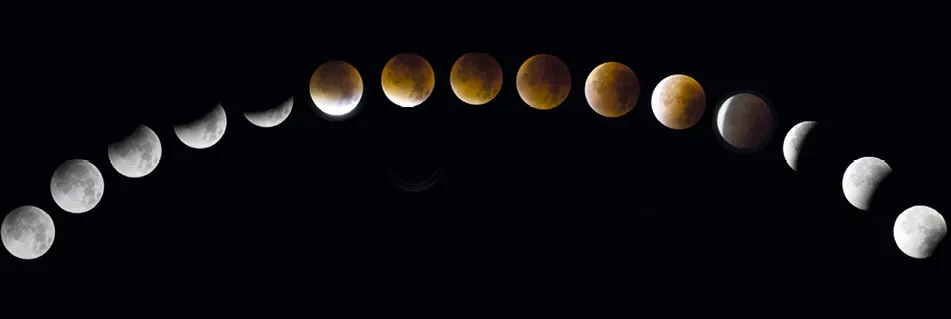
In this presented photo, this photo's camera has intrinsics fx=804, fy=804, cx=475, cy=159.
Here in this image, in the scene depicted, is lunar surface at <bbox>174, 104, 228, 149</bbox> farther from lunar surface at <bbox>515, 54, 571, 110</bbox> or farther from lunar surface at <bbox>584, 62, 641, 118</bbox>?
lunar surface at <bbox>584, 62, 641, 118</bbox>

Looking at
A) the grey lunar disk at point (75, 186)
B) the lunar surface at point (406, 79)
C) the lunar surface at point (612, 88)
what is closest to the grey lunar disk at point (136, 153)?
the grey lunar disk at point (75, 186)

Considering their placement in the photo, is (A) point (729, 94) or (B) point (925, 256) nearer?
(B) point (925, 256)

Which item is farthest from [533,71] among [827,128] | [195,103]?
[195,103]

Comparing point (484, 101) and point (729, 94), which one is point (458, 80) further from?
point (729, 94)

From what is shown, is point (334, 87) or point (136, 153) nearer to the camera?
point (136, 153)

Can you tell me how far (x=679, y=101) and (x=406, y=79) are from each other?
0.97 metres

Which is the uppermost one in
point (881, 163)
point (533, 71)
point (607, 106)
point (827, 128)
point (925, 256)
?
point (533, 71)

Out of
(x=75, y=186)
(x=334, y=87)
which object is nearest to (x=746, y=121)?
(x=334, y=87)

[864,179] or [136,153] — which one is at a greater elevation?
[136,153]

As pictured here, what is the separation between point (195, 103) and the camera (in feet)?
9.35

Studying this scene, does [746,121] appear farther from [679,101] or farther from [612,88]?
[612,88]

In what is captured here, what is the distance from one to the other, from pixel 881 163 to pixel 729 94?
541 mm

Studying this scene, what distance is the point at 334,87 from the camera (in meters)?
2.92

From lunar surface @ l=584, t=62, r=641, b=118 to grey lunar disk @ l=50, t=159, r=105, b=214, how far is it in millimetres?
1786
